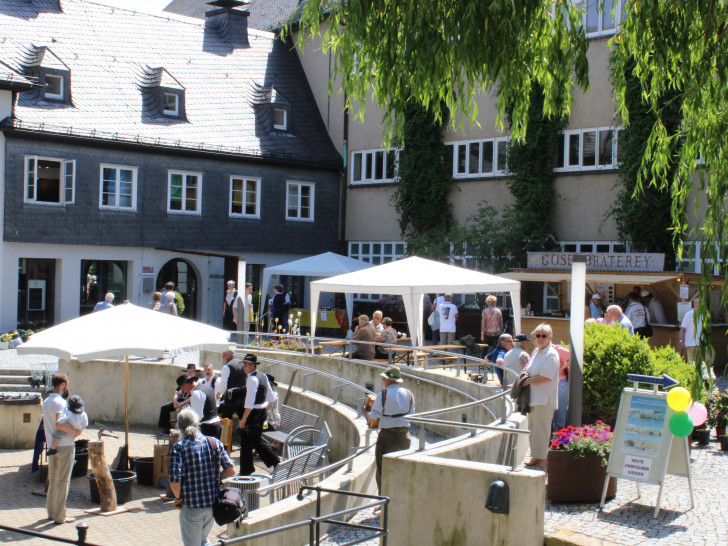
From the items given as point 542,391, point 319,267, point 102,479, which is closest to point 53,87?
point 319,267

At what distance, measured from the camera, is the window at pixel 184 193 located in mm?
31500

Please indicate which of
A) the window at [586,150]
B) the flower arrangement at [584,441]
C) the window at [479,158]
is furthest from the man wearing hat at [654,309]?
the flower arrangement at [584,441]

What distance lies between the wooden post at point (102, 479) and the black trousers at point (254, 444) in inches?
69.7

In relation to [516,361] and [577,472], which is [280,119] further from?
[577,472]

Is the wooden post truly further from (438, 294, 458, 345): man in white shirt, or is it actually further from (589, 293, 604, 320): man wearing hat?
(589, 293, 604, 320): man wearing hat

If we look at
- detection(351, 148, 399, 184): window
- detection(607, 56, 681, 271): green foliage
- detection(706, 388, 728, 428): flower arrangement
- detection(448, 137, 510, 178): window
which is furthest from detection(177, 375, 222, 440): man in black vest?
detection(351, 148, 399, 184): window

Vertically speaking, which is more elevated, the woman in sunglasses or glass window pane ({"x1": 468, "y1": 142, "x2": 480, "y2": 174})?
glass window pane ({"x1": 468, "y1": 142, "x2": 480, "y2": 174})

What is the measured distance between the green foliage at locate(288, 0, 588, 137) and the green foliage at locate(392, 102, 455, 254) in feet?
70.8

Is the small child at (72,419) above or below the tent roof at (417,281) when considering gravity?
below

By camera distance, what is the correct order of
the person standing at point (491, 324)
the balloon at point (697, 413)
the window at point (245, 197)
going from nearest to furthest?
the balloon at point (697, 413) < the person standing at point (491, 324) < the window at point (245, 197)

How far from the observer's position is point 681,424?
8570mm

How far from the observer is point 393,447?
1020cm

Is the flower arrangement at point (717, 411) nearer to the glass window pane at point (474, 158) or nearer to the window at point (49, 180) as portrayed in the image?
the glass window pane at point (474, 158)

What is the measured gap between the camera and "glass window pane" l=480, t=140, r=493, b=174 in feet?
97.2
